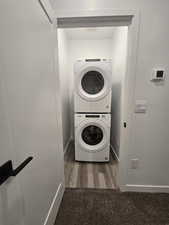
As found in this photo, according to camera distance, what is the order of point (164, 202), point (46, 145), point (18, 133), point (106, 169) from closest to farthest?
point (18, 133)
point (46, 145)
point (164, 202)
point (106, 169)

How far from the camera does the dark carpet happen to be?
1.24m

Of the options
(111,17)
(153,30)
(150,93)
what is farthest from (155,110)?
(111,17)

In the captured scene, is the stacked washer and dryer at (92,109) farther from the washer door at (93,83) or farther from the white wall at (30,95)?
the white wall at (30,95)

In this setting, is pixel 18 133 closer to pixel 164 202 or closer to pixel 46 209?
pixel 46 209

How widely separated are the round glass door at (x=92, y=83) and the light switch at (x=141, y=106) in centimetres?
87

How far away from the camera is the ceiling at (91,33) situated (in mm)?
2164

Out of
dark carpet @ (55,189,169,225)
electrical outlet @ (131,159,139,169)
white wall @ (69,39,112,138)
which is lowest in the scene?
dark carpet @ (55,189,169,225)

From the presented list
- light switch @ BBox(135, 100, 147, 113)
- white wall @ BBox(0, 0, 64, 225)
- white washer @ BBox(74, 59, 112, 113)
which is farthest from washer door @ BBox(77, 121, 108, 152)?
white wall @ BBox(0, 0, 64, 225)

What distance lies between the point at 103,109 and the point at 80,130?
516mm

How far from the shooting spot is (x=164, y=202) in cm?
143

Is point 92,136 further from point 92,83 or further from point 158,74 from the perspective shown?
point 158,74

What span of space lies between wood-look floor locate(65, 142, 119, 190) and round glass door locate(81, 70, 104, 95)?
4.09 feet

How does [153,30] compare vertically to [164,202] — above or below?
above

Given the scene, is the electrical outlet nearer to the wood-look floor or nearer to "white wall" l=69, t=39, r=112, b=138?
the wood-look floor
